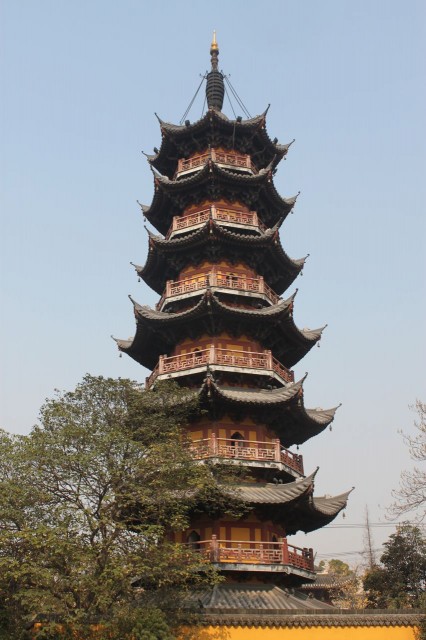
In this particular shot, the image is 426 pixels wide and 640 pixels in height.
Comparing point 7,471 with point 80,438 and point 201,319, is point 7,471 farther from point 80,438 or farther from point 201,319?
point 201,319

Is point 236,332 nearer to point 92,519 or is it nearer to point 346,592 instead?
point 92,519

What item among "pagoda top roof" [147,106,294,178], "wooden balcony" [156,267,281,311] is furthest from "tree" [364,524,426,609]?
"pagoda top roof" [147,106,294,178]

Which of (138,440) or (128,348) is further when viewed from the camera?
(128,348)

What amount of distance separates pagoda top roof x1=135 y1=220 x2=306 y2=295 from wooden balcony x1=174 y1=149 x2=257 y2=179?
11.1 feet

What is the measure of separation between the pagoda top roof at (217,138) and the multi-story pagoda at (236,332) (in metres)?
0.05

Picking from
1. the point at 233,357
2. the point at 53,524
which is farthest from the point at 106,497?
the point at 233,357

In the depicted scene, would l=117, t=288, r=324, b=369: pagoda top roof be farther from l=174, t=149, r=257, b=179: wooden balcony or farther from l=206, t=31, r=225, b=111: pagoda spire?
l=206, t=31, r=225, b=111: pagoda spire

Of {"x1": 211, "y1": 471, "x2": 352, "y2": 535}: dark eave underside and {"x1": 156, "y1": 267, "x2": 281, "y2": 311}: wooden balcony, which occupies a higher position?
{"x1": 156, "y1": 267, "x2": 281, "y2": 311}: wooden balcony

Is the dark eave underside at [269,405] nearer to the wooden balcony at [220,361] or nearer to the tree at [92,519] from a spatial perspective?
the wooden balcony at [220,361]

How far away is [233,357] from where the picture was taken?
22.2 meters

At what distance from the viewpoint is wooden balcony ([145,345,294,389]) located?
871 inches

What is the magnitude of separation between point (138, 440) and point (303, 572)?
23.8ft

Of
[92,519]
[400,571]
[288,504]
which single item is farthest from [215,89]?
[400,571]

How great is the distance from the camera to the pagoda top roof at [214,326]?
22.6 metres
